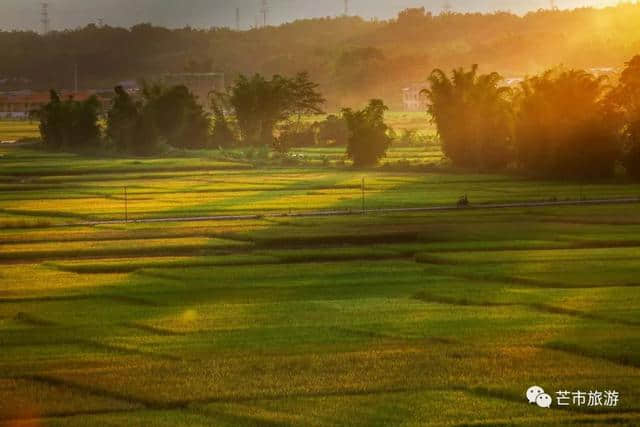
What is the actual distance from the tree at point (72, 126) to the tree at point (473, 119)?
25.2 metres

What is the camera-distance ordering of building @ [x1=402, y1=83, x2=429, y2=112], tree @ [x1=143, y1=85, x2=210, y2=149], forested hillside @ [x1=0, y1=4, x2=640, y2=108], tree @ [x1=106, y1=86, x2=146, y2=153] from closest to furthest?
tree @ [x1=106, y1=86, x2=146, y2=153] < tree @ [x1=143, y1=85, x2=210, y2=149] < building @ [x1=402, y1=83, x2=429, y2=112] < forested hillside @ [x1=0, y1=4, x2=640, y2=108]

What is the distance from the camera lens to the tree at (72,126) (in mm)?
77375

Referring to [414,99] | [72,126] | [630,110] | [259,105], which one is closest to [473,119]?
[630,110]

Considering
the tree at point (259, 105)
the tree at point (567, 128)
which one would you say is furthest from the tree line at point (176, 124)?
the tree at point (567, 128)

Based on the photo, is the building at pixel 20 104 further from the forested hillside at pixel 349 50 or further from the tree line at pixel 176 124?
the tree line at pixel 176 124

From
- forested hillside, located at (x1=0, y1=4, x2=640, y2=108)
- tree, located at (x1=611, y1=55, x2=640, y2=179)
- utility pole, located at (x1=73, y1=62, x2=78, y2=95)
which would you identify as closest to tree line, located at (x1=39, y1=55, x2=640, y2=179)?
tree, located at (x1=611, y1=55, x2=640, y2=179)

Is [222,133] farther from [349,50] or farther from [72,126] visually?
[349,50]

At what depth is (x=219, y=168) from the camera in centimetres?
6244

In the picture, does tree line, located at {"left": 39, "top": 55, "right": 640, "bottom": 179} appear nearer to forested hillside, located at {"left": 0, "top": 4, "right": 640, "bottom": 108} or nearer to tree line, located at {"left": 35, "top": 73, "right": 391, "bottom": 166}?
tree line, located at {"left": 35, "top": 73, "right": 391, "bottom": 166}

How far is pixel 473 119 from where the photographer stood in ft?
197

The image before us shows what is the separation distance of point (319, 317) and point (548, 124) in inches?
1391

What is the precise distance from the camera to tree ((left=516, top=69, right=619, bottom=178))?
52406 millimetres

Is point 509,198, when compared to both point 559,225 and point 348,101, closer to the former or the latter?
point 559,225

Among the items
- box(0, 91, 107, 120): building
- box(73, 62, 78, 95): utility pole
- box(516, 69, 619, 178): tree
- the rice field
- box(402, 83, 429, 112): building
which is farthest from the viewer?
box(73, 62, 78, 95): utility pole
